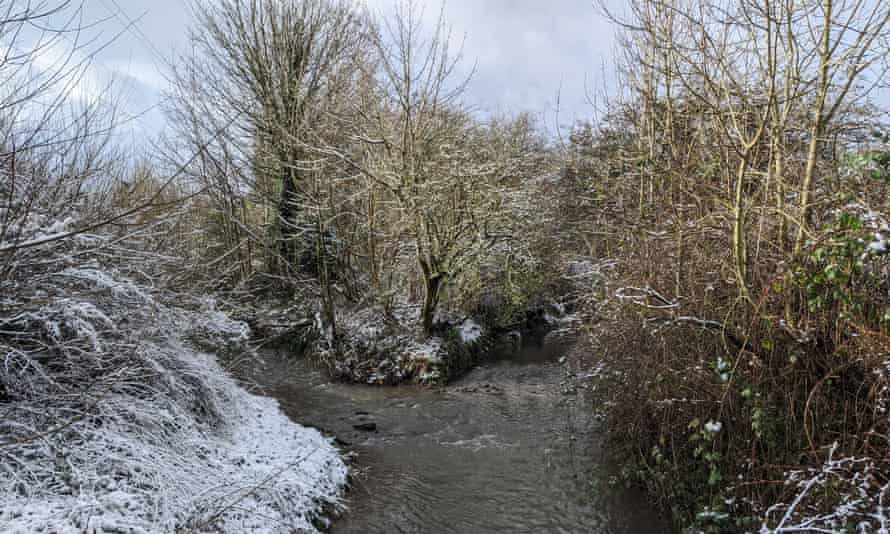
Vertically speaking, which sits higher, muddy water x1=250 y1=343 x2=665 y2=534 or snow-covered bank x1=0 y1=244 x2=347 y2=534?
snow-covered bank x1=0 y1=244 x2=347 y2=534

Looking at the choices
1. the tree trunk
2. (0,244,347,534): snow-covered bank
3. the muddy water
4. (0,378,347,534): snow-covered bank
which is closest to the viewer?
(0,378,347,534): snow-covered bank

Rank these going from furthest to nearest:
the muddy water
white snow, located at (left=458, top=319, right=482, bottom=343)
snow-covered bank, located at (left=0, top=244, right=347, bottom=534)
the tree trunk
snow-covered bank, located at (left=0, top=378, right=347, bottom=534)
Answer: white snow, located at (left=458, top=319, right=482, bottom=343), the tree trunk, the muddy water, snow-covered bank, located at (left=0, top=244, right=347, bottom=534), snow-covered bank, located at (left=0, top=378, right=347, bottom=534)

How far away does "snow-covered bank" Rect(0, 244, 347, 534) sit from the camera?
10.8ft

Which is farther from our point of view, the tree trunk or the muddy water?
the tree trunk

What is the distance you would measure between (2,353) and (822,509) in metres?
5.70

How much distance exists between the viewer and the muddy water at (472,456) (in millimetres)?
4918

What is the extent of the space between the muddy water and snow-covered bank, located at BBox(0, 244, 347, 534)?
34.0 inches

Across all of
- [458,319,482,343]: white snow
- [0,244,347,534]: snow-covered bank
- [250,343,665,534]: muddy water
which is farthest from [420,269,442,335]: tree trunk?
[0,244,347,534]: snow-covered bank

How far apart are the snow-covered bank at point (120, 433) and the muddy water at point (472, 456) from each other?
2.83ft

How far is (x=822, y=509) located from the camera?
120 inches

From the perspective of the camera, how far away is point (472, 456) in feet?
21.5

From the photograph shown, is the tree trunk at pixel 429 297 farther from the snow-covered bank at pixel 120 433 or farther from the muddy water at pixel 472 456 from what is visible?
the snow-covered bank at pixel 120 433

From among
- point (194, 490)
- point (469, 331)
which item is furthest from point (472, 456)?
point (469, 331)

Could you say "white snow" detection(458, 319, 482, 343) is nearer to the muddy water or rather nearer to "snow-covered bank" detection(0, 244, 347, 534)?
the muddy water
